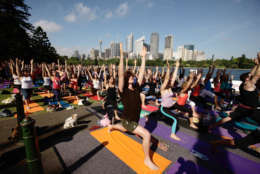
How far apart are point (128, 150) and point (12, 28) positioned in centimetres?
3471

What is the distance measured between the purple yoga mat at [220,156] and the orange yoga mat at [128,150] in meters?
1.11

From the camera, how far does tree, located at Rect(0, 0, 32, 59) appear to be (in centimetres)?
2278

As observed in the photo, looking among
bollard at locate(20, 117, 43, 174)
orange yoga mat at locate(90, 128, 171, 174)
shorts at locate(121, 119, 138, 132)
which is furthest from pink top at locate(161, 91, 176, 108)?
bollard at locate(20, 117, 43, 174)

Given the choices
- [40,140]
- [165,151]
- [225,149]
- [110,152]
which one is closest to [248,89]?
[225,149]

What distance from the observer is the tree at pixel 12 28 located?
2278cm

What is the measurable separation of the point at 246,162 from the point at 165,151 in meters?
2.05

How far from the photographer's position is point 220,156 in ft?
10.9

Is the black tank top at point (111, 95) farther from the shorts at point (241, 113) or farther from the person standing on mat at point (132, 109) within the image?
the shorts at point (241, 113)

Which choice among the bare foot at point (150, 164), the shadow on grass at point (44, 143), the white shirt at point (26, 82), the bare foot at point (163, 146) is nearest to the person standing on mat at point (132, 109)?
the bare foot at point (150, 164)

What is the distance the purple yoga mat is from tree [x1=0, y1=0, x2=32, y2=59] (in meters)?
32.3

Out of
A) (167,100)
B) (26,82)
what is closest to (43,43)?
(26,82)

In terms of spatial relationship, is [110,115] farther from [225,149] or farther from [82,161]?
[225,149]

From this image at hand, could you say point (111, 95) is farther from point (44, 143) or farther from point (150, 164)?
point (150, 164)

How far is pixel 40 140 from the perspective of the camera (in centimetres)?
372
